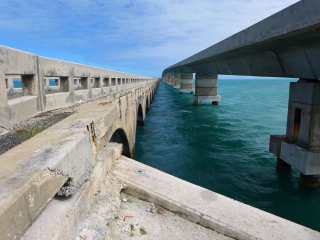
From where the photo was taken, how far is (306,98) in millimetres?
7578

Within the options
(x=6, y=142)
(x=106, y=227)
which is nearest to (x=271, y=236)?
(x=106, y=227)

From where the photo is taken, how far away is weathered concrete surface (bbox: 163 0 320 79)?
5.32 metres

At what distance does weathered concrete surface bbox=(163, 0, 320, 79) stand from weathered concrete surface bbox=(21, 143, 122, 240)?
17.9 feet

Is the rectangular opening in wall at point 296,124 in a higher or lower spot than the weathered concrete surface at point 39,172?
lower

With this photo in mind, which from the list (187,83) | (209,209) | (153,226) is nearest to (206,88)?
(187,83)

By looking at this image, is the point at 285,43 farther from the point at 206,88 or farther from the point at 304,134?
the point at 206,88

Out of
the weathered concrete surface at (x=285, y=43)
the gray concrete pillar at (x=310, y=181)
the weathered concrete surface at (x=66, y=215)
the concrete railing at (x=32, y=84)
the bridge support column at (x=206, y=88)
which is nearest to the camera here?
the weathered concrete surface at (x=66, y=215)

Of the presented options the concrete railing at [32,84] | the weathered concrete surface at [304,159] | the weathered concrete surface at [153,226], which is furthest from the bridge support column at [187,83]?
the weathered concrete surface at [153,226]

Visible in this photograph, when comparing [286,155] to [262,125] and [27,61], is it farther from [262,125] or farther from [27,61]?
[262,125]

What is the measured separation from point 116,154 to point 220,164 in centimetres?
729

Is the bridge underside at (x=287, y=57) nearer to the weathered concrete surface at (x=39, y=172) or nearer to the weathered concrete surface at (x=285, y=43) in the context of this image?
the weathered concrete surface at (x=285, y=43)

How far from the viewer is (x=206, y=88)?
30.7 metres

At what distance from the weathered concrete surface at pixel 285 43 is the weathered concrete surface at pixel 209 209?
4.19m

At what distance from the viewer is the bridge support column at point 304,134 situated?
7.08 m
